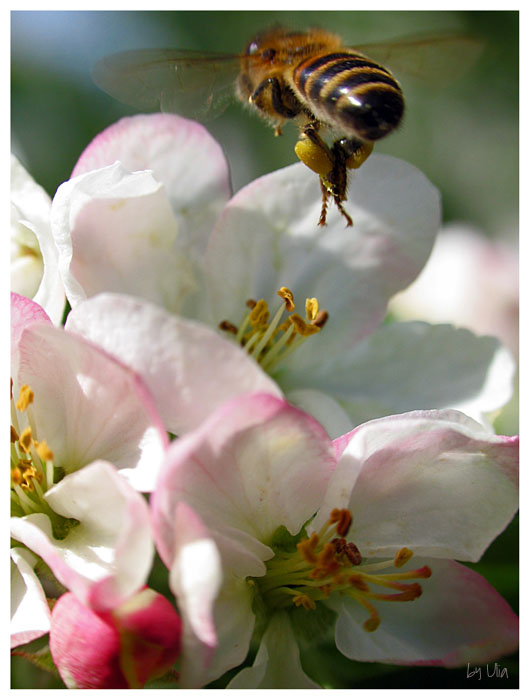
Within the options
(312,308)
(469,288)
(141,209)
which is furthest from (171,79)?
(469,288)

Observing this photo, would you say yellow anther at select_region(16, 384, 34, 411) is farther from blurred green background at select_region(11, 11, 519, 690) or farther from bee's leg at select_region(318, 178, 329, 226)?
blurred green background at select_region(11, 11, 519, 690)

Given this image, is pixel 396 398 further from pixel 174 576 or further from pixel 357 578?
pixel 174 576

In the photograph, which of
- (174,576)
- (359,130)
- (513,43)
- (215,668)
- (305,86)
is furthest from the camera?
(513,43)

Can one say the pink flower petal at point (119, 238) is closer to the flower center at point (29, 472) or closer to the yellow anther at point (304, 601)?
the flower center at point (29, 472)

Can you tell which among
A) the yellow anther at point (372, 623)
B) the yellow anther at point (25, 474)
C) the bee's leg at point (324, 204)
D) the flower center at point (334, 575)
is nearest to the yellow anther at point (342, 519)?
the flower center at point (334, 575)

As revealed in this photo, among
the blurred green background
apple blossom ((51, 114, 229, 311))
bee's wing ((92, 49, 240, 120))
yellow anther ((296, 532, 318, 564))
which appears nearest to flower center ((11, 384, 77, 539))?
apple blossom ((51, 114, 229, 311))
